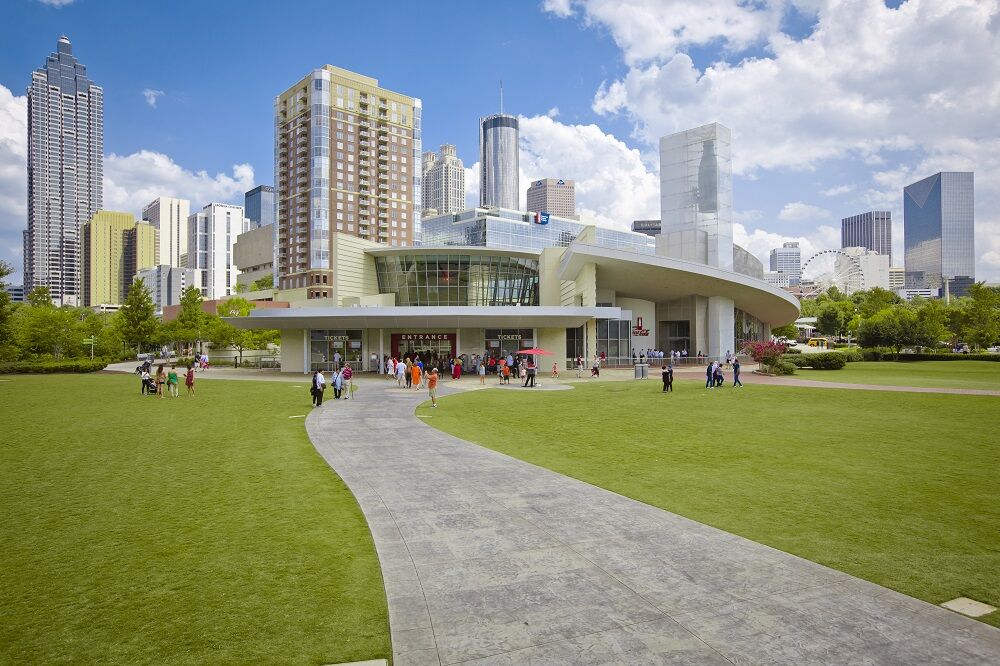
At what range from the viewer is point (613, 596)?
5.57 meters

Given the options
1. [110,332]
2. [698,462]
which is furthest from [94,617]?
[110,332]

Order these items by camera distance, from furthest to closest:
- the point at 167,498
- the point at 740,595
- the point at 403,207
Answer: the point at 403,207 < the point at 167,498 < the point at 740,595

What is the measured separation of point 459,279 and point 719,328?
25.2m

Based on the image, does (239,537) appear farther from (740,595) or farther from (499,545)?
(740,595)

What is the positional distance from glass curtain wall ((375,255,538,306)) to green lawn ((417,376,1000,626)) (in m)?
33.2

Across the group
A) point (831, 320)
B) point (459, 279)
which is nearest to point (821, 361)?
point (459, 279)

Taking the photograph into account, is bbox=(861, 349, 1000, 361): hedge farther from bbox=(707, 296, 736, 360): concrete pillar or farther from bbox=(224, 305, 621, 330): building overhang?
bbox=(224, 305, 621, 330): building overhang

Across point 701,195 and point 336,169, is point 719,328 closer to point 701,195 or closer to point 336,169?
point 701,195

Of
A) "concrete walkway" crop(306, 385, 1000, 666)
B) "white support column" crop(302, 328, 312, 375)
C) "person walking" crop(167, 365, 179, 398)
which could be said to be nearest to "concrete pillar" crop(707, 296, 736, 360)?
"white support column" crop(302, 328, 312, 375)

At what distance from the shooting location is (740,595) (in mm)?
5570

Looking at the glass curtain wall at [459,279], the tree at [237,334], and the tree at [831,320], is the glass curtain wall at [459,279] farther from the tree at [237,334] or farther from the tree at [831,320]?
the tree at [831,320]

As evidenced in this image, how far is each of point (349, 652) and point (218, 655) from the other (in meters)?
1.07

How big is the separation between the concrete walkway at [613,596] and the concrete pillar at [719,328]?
152 ft

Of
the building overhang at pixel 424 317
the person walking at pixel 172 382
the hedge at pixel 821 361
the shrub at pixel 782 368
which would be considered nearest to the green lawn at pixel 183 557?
the person walking at pixel 172 382
